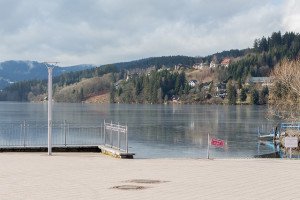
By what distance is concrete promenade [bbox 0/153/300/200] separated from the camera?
14750mm

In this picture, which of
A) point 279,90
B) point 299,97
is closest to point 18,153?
point 299,97

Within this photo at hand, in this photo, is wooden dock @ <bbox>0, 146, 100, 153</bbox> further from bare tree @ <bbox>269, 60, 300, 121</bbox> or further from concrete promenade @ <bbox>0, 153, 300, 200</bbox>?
bare tree @ <bbox>269, 60, 300, 121</bbox>

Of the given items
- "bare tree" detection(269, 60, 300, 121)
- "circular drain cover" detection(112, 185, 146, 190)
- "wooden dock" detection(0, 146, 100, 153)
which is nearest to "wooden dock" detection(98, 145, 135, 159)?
"wooden dock" detection(0, 146, 100, 153)

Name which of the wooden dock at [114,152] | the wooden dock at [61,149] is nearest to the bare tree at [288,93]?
the wooden dock at [61,149]

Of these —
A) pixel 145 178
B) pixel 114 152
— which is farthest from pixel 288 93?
pixel 145 178

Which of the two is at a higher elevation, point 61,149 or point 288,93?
point 288,93

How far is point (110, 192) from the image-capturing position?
1512 cm

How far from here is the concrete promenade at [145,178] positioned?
14.8 meters

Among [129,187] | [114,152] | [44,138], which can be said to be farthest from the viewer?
[44,138]

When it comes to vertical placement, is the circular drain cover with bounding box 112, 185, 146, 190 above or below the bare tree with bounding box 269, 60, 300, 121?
below

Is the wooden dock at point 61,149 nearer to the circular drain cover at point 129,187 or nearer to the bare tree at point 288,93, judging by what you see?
the circular drain cover at point 129,187

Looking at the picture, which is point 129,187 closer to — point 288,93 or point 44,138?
point 44,138

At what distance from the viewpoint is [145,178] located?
1817 centimetres

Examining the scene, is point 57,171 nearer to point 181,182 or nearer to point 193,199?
point 181,182
